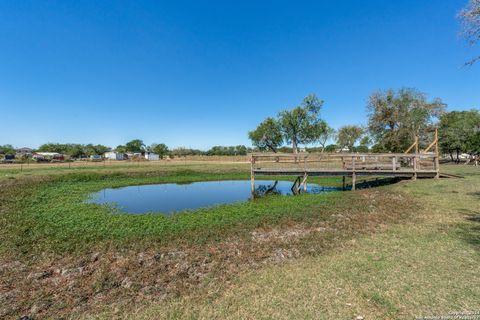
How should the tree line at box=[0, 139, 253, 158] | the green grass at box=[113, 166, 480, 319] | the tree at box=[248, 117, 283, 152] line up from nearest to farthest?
1. the green grass at box=[113, 166, 480, 319]
2. the tree at box=[248, 117, 283, 152]
3. the tree line at box=[0, 139, 253, 158]

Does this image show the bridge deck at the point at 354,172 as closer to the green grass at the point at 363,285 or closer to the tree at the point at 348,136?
the green grass at the point at 363,285

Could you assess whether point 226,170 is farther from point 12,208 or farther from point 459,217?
point 459,217

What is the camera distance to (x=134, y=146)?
432ft

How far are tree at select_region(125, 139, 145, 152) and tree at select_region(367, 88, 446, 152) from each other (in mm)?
132940

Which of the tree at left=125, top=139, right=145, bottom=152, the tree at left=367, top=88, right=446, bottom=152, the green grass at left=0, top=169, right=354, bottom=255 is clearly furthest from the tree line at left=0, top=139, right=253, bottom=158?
the green grass at left=0, top=169, right=354, bottom=255

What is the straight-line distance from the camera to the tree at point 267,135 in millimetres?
40188

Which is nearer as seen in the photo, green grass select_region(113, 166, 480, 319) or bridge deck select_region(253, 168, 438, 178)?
green grass select_region(113, 166, 480, 319)

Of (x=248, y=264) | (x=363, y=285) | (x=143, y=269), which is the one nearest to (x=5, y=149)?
(x=143, y=269)

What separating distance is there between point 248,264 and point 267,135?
38.8 m

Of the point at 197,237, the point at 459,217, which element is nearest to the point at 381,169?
the point at 459,217

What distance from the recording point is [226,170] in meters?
30.1

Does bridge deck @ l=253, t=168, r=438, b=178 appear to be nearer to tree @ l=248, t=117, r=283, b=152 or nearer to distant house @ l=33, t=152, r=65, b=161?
tree @ l=248, t=117, r=283, b=152

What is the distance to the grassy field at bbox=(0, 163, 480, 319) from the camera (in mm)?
3217

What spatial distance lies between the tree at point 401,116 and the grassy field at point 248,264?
1956 cm
